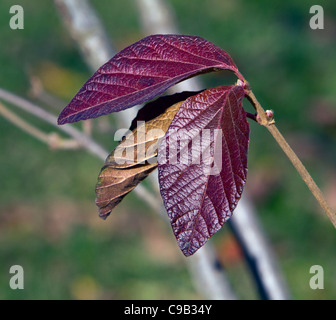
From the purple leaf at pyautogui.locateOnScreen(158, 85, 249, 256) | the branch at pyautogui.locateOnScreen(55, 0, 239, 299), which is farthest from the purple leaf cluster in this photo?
the branch at pyautogui.locateOnScreen(55, 0, 239, 299)

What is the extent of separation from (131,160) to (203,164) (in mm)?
118

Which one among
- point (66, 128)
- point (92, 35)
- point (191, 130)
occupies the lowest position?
point (191, 130)

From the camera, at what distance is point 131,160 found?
0.71 meters

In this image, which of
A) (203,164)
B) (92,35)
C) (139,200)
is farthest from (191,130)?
(139,200)

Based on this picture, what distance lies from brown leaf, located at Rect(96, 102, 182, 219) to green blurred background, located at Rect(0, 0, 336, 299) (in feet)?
2.64

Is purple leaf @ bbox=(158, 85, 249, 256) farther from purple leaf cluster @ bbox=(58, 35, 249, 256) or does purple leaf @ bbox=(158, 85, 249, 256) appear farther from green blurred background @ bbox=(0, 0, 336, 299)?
green blurred background @ bbox=(0, 0, 336, 299)

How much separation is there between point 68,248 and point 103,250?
0.19 m

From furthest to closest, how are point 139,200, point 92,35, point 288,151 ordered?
point 139,200, point 92,35, point 288,151

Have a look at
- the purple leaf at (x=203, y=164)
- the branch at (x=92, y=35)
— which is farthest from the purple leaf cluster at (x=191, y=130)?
the branch at (x=92, y=35)

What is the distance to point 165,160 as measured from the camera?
63 centimetres

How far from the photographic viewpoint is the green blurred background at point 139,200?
8.46ft

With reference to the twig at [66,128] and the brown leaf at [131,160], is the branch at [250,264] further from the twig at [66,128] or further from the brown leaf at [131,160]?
the brown leaf at [131,160]

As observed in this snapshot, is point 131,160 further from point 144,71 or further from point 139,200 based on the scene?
point 139,200

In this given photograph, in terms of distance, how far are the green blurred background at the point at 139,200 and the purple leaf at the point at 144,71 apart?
0.86 m
